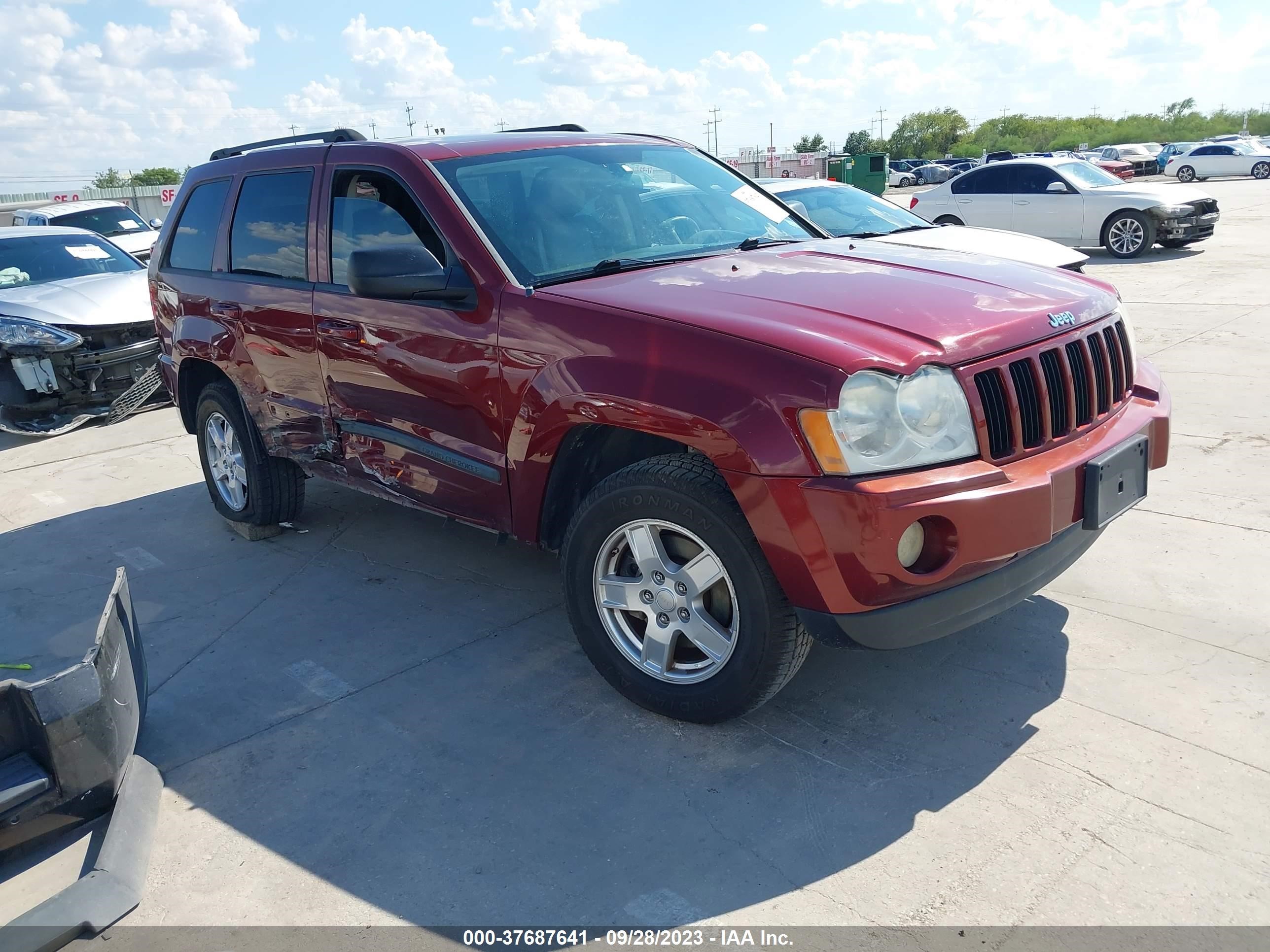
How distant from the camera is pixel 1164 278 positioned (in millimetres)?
12875

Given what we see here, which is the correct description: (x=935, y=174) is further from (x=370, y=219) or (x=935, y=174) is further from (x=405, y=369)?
(x=405, y=369)

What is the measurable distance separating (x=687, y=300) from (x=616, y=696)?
4.65 feet

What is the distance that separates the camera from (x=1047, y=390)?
3078 mm

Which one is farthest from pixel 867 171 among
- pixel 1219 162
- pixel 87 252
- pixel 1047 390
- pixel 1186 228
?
pixel 1047 390

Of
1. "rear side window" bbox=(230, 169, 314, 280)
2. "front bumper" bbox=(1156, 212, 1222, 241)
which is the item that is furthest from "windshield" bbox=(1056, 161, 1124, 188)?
"rear side window" bbox=(230, 169, 314, 280)

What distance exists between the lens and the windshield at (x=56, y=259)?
9602 mm

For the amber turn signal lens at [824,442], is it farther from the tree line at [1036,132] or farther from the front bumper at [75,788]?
the tree line at [1036,132]

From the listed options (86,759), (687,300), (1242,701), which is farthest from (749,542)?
(86,759)

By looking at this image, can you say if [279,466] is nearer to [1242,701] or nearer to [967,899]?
[967,899]

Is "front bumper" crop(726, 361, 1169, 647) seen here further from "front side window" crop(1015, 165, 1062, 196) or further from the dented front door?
"front side window" crop(1015, 165, 1062, 196)

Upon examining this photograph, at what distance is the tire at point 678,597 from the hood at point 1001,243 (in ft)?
18.2

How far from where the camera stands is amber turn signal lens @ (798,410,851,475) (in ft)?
8.96

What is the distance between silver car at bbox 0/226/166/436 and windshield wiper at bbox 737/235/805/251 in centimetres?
568

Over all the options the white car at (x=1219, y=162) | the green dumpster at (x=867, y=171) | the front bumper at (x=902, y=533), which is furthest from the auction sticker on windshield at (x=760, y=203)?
the white car at (x=1219, y=162)
